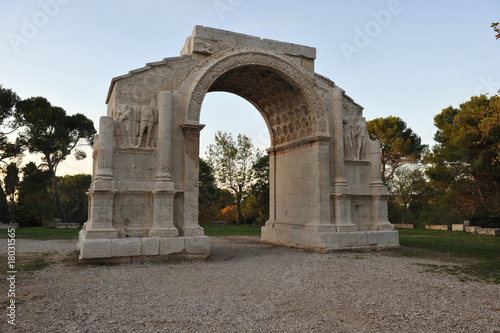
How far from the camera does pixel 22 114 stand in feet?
81.3

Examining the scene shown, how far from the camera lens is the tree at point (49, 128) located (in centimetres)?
2397

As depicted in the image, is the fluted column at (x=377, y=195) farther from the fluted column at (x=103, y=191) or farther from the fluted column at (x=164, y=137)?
the fluted column at (x=103, y=191)

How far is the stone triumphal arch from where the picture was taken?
9609mm

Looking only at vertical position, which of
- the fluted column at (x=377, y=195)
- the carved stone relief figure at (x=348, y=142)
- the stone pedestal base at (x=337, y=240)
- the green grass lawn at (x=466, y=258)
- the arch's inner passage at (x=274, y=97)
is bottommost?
the green grass lawn at (x=466, y=258)

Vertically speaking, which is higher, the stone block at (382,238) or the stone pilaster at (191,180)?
the stone pilaster at (191,180)

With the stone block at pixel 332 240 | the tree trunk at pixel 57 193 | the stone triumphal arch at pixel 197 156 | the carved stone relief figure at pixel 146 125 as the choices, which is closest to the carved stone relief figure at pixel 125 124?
the stone triumphal arch at pixel 197 156

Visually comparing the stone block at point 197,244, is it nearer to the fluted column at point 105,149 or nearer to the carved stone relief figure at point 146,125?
the fluted column at point 105,149

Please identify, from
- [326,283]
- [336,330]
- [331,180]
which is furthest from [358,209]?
[336,330]

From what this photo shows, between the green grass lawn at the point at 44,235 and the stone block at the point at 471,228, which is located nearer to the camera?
the green grass lawn at the point at 44,235

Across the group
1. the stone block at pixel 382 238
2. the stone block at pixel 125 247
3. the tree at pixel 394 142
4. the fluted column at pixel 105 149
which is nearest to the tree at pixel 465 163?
the tree at pixel 394 142

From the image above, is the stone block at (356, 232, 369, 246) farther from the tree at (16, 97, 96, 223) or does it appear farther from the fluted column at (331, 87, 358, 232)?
the tree at (16, 97, 96, 223)

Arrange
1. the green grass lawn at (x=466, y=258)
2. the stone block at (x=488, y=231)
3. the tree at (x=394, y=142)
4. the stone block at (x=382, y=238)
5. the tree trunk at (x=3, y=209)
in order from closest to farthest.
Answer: the green grass lawn at (x=466, y=258) < the stone block at (x=382, y=238) < the stone block at (x=488, y=231) < the tree trunk at (x=3, y=209) < the tree at (x=394, y=142)

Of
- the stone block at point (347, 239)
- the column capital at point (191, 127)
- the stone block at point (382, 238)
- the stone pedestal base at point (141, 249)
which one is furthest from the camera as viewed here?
the stone block at point (382, 238)

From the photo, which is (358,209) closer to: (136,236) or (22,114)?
(136,236)
